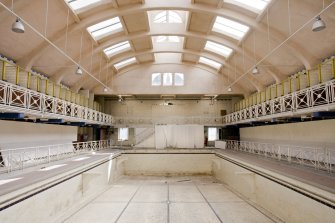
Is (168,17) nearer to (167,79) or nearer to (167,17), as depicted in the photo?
(167,17)

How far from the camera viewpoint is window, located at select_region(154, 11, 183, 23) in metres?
18.4

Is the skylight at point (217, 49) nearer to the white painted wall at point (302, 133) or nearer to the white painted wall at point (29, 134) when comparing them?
the white painted wall at point (302, 133)

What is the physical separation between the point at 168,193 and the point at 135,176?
289 inches

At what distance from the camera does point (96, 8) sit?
1443 centimetres

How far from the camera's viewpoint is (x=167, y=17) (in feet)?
62.4

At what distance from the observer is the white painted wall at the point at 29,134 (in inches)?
448

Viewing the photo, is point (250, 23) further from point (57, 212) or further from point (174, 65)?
point (57, 212)

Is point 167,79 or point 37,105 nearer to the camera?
point 37,105

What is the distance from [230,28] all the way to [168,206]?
14.0 metres

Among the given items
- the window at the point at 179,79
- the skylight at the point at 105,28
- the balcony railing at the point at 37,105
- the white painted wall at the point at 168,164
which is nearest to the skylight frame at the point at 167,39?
the window at the point at 179,79

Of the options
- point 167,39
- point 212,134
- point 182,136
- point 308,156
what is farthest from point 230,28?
point 212,134

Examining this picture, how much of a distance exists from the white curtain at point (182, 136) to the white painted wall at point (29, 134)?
32.1ft

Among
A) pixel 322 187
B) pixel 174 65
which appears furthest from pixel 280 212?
pixel 174 65

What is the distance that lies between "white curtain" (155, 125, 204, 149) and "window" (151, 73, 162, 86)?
221 inches
